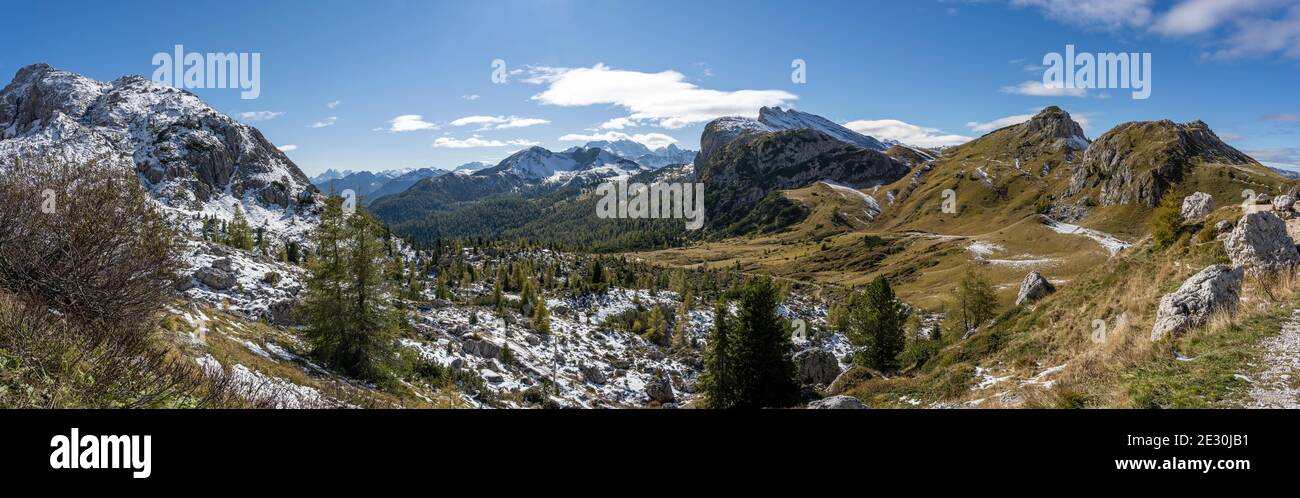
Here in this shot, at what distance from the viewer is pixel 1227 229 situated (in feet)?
71.7

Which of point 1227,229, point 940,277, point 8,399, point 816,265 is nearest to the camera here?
point 8,399

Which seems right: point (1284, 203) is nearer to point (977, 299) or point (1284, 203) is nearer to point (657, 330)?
point (977, 299)

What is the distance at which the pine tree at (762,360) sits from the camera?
32.7 m

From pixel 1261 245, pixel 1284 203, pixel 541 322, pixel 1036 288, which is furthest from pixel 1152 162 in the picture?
pixel 541 322

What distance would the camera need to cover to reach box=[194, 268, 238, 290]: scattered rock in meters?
42.5

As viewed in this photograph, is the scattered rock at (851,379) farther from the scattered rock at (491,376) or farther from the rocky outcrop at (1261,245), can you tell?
the scattered rock at (491,376)

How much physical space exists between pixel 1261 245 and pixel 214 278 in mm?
63996

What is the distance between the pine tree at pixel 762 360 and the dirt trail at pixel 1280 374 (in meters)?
22.4

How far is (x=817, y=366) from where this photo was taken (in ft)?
160
